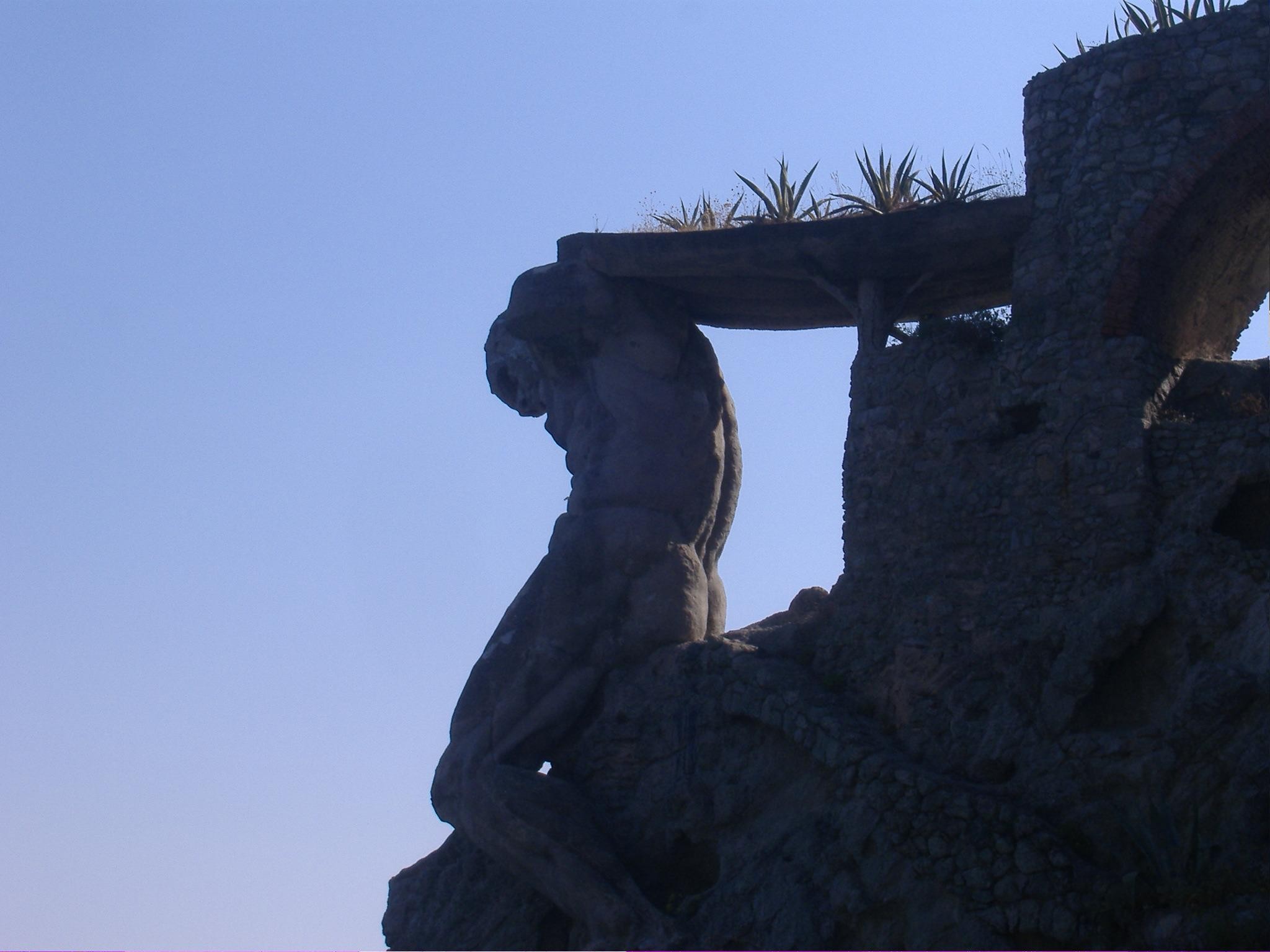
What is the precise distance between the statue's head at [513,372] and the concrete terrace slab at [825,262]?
2.97ft

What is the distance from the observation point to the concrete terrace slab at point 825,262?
1522cm

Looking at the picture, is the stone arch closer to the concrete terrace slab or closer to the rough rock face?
the rough rock face

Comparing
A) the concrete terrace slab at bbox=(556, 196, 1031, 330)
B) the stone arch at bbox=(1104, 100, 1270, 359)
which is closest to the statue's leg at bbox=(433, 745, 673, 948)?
the concrete terrace slab at bbox=(556, 196, 1031, 330)

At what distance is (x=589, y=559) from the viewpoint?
1569 cm

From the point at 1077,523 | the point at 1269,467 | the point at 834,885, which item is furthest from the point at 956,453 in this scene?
the point at 834,885

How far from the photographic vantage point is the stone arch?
14266 mm

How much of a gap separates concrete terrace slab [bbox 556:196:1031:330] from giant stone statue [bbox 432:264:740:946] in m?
0.30

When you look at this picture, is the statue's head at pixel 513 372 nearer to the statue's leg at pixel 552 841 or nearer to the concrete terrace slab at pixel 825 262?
the concrete terrace slab at pixel 825 262

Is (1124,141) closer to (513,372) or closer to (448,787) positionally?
(513,372)

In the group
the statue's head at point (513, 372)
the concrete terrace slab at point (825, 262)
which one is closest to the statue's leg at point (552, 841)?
the statue's head at point (513, 372)

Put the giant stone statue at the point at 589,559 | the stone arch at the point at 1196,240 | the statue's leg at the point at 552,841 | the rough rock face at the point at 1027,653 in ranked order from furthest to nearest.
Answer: the giant stone statue at the point at 589,559 → the stone arch at the point at 1196,240 → the statue's leg at the point at 552,841 → the rough rock face at the point at 1027,653

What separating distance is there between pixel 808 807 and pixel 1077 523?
8.73 feet

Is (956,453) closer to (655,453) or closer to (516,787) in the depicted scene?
(655,453)

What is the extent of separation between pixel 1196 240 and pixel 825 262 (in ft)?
9.00
